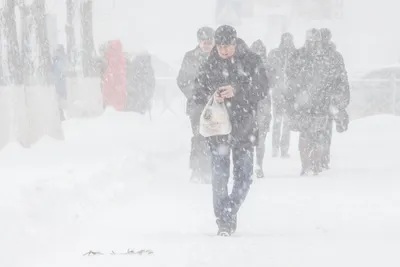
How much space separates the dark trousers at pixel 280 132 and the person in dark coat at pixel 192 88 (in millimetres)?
2733

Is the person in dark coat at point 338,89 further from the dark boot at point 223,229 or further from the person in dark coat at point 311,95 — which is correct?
the dark boot at point 223,229

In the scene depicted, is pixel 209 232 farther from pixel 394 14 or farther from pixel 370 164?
pixel 394 14

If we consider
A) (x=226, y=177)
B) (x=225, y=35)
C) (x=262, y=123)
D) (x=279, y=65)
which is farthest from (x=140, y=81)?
(x=225, y=35)

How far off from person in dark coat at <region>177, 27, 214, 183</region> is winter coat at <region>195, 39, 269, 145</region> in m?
3.30

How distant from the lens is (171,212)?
27.2 ft

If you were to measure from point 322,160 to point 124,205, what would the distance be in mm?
4001

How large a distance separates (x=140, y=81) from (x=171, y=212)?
12882 mm

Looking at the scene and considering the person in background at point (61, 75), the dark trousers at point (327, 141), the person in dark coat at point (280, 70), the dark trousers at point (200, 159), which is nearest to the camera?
the dark trousers at point (200, 159)

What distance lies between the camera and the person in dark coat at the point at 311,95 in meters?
11.1

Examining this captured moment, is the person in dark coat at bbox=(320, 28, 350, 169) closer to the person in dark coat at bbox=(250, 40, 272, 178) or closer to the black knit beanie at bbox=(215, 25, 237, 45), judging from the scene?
the person in dark coat at bbox=(250, 40, 272, 178)

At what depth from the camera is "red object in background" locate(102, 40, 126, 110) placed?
1992cm

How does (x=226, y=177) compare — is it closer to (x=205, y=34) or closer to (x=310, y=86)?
(x=205, y=34)

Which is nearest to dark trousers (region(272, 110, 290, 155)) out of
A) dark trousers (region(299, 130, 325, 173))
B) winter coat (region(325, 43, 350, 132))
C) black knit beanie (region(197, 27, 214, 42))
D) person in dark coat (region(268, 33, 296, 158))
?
person in dark coat (region(268, 33, 296, 158))

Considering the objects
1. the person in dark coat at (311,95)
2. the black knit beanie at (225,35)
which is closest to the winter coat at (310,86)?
the person in dark coat at (311,95)
